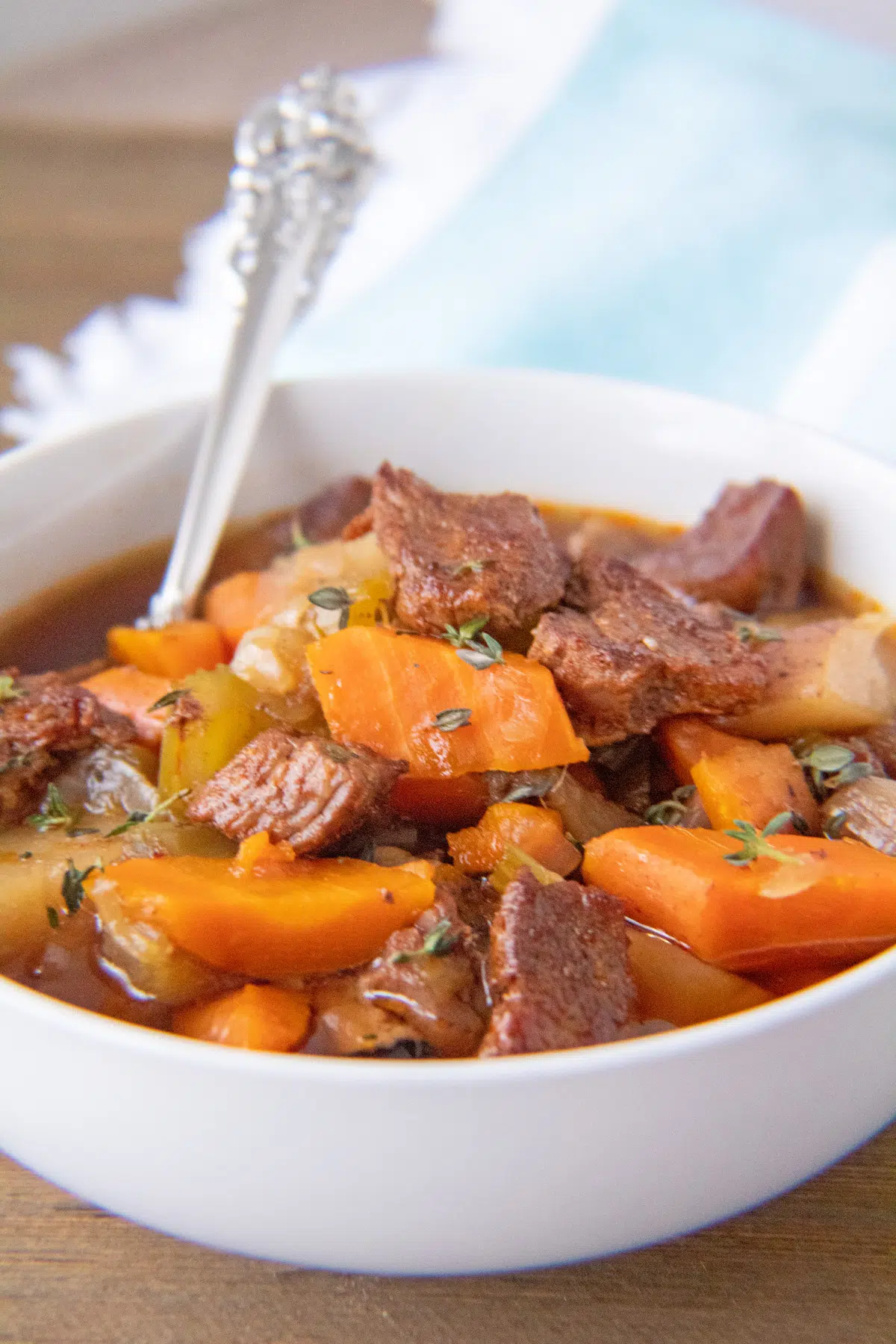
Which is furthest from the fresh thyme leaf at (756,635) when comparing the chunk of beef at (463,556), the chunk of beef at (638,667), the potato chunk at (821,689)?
the chunk of beef at (463,556)

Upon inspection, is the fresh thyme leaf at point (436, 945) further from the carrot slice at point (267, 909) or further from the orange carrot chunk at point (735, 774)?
the orange carrot chunk at point (735, 774)

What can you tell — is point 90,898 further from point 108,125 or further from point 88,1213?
point 108,125

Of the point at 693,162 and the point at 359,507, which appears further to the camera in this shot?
the point at 693,162

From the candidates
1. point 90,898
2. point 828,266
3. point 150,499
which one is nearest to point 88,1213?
point 90,898

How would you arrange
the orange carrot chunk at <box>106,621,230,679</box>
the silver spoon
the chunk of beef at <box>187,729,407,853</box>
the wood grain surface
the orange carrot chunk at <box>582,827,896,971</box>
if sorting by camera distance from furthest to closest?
1. the silver spoon
2. the orange carrot chunk at <box>106,621,230,679</box>
3. the chunk of beef at <box>187,729,407,853</box>
4. the orange carrot chunk at <box>582,827,896,971</box>
5. the wood grain surface

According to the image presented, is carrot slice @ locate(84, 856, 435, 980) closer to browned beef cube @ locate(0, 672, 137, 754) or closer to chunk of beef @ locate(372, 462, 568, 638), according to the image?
browned beef cube @ locate(0, 672, 137, 754)

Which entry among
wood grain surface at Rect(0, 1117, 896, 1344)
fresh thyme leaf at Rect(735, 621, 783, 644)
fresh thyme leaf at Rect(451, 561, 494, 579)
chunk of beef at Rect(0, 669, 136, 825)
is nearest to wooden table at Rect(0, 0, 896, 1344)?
wood grain surface at Rect(0, 1117, 896, 1344)
